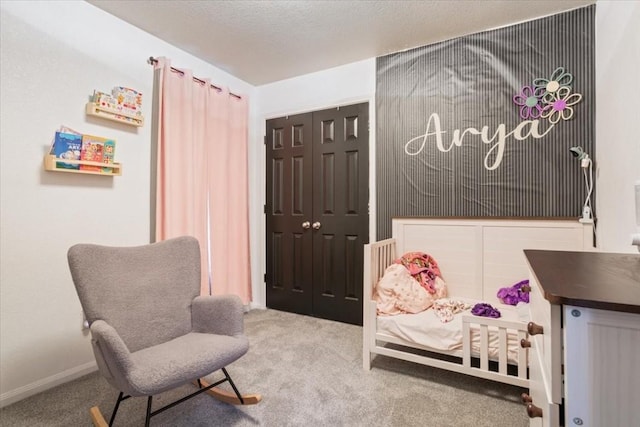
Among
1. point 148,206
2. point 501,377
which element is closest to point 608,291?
point 501,377

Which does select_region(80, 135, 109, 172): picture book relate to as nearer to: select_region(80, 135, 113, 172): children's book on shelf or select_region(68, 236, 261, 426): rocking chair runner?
select_region(80, 135, 113, 172): children's book on shelf

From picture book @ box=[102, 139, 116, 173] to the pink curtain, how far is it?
0.33m

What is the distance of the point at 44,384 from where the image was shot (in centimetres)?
193

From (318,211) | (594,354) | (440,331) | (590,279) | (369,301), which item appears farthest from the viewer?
(318,211)

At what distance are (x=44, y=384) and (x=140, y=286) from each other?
3.11 feet

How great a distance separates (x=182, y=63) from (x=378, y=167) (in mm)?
1918

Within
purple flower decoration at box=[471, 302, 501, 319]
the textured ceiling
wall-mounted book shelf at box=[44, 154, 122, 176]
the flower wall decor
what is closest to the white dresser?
purple flower decoration at box=[471, 302, 501, 319]

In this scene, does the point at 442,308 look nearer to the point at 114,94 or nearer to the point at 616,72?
the point at 616,72

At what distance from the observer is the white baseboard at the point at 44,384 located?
1.78 meters

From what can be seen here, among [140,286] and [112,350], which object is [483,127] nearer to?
[140,286]

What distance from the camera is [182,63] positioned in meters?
2.79

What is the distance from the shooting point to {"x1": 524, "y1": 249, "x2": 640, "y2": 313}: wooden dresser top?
0.63 meters

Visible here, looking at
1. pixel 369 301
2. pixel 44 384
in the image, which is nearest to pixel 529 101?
pixel 369 301

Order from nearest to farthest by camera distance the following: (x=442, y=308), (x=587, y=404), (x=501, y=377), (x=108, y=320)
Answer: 1. (x=587, y=404)
2. (x=108, y=320)
3. (x=501, y=377)
4. (x=442, y=308)
